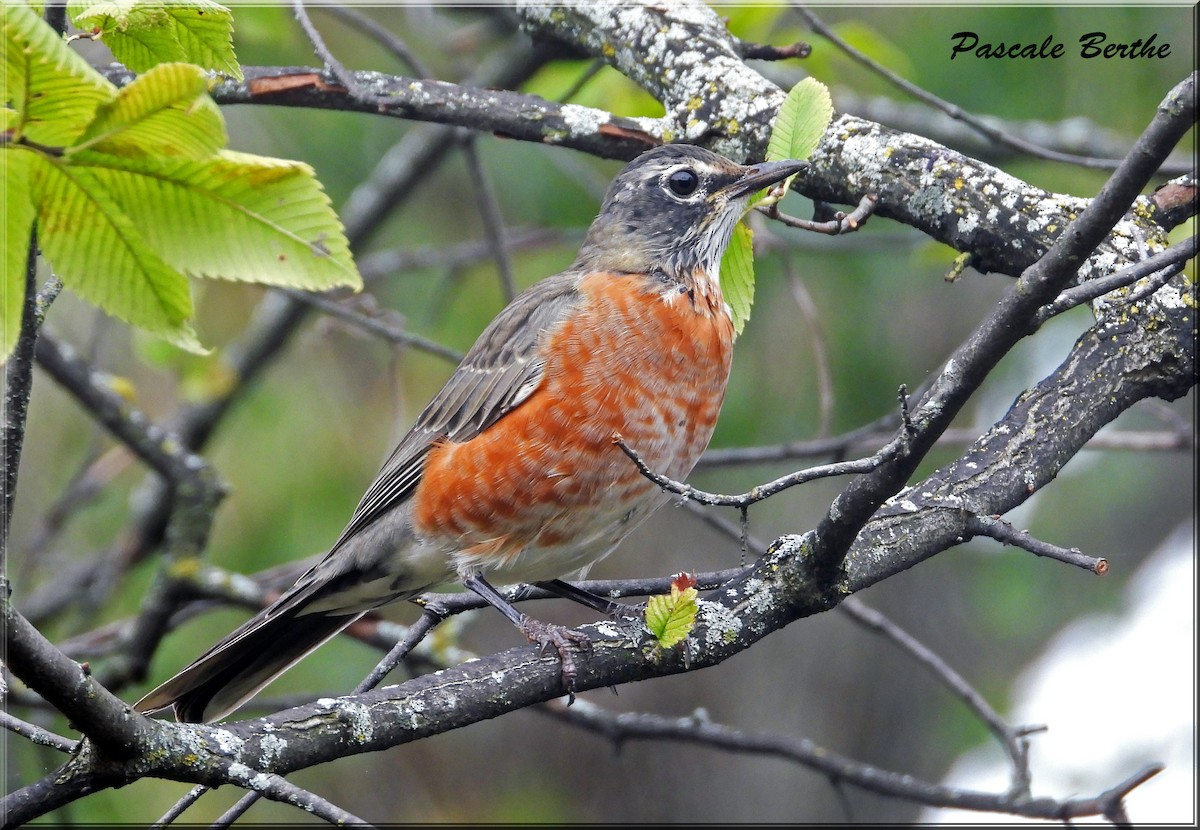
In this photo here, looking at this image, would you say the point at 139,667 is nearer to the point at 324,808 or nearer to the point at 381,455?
the point at 381,455

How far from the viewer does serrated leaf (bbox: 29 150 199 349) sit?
1.35 m

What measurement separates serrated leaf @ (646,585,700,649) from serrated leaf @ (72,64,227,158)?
1140 millimetres

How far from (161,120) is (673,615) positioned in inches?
48.8

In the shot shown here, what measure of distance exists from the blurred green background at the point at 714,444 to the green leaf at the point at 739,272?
2.45 meters

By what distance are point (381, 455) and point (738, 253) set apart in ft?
11.7

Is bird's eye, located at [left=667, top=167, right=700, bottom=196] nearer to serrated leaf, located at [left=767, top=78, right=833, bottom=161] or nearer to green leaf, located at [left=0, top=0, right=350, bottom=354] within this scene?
serrated leaf, located at [left=767, top=78, right=833, bottom=161]

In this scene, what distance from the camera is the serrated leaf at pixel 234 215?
1.38m

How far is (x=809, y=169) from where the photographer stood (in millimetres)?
2844

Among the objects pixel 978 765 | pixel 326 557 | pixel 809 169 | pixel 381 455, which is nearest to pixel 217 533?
pixel 381 455

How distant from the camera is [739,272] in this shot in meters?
2.49

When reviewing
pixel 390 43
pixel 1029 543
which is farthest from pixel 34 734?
pixel 390 43

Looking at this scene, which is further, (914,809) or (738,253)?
(914,809)

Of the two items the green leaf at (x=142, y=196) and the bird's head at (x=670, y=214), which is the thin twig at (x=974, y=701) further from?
the green leaf at (x=142, y=196)

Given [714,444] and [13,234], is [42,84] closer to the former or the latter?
[13,234]
